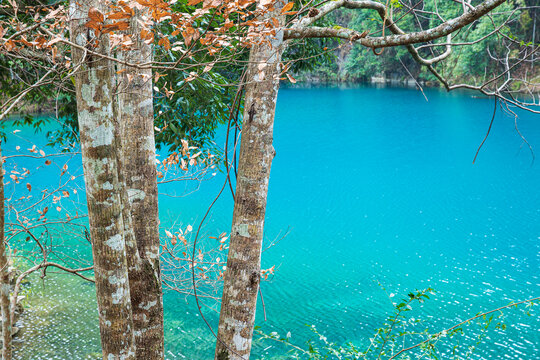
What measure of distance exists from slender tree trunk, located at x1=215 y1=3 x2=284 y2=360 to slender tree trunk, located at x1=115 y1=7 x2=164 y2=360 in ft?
1.48

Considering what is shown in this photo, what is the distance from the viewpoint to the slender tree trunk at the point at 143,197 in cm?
233

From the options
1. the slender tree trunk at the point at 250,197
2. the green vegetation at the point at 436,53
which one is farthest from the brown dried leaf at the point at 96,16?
the green vegetation at the point at 436,53

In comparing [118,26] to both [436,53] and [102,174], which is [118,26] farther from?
[436,53]

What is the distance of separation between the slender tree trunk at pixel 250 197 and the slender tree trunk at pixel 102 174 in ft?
1.65

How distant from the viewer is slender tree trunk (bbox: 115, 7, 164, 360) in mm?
2326

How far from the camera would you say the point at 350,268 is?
7.82 meters

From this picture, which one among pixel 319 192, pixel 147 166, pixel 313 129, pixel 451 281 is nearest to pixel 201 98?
pixel 147 166

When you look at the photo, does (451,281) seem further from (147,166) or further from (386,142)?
(386,142)

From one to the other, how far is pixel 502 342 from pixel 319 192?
21.1 feet

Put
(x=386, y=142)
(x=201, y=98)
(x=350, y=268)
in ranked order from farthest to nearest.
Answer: (x=386, y=142) → (x=350, y=268) → (x=201, y=98)

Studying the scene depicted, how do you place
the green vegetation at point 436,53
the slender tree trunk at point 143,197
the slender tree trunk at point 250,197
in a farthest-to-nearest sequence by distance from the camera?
1. the green vegetation at point 436,53
2. the slender tree trunk at point 143,197
3. the slender tree trunk at point 250,197

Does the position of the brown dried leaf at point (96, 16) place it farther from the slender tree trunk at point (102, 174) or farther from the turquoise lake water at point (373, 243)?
the turquoise lake water at point (373, 243)

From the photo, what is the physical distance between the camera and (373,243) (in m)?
8.86

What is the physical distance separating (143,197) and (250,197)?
2.16ft
